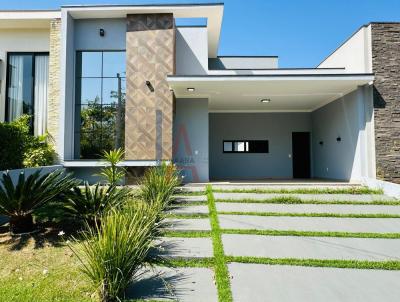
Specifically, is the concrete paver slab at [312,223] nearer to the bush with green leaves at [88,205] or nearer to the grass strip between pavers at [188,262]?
the grass strip between pavers at [188,262]

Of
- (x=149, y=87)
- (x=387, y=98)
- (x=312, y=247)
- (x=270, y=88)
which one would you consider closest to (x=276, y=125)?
(x=270, y=88)

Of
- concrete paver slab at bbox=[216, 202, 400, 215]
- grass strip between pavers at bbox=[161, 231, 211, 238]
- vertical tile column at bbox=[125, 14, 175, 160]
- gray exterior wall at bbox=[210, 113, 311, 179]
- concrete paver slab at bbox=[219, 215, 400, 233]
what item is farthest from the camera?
gray exterior wall at bbox=[210, 113, 311, 179]

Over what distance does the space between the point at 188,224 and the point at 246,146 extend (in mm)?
9965

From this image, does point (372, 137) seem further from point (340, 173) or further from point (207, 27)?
point (207, 27)

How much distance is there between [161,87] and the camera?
11.2 metres

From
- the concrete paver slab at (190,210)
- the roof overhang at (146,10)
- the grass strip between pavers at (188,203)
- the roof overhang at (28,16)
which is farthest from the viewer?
the roof overhang at (28,16)

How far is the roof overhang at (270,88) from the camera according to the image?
9.94m

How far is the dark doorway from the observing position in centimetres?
1562

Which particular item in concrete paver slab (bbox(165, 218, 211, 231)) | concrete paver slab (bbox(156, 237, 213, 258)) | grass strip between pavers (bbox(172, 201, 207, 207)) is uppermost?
grass strip between pavers (bbox(172, 201, 207, 207))

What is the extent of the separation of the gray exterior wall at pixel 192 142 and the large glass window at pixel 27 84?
6.02 m

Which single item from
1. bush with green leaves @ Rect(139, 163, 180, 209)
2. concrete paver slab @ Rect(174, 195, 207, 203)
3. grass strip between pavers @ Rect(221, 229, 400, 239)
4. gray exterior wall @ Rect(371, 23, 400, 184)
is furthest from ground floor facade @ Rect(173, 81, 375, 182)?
grass strip between pavers @ Rect(221, 229, 400, 239)

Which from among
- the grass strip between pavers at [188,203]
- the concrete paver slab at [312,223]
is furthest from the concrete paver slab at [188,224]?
the grass strip between pavers at [188,203]

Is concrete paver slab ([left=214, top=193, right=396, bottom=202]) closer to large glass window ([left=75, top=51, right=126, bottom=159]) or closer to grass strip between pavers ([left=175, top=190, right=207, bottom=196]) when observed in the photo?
grass strip between pavers ([left=175, top=190, right=207, bottom=196])

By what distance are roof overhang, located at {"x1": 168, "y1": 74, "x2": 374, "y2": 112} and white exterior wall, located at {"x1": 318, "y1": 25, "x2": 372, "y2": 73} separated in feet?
2.63
